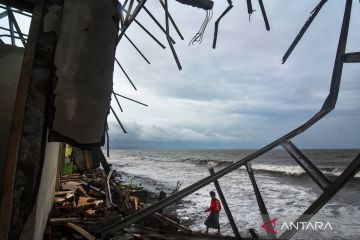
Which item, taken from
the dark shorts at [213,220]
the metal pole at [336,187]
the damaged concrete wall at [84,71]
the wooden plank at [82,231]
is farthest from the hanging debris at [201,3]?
the dark shorts at [213,220]

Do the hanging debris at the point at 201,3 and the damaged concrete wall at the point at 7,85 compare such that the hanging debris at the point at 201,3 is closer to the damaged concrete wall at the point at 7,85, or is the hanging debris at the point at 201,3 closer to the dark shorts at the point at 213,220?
the damaged concrete wall at the point at 7,85

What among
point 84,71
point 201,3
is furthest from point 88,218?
point 201,3

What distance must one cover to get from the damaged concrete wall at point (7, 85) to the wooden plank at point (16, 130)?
2.55ft

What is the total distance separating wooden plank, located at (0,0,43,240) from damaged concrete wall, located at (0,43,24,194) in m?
0.78

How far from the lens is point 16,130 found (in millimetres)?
2367

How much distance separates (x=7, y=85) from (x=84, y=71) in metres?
1.53

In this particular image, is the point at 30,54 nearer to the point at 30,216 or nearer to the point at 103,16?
the point at 103,16

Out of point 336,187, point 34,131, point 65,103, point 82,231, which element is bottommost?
point 82,231

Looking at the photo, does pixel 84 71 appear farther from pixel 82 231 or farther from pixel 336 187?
pixel 82 231

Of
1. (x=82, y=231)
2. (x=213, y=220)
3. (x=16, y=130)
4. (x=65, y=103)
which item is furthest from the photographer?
(x=213, y=220)

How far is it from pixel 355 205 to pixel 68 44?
19655 mm

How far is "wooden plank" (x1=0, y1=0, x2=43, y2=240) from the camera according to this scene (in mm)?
2232

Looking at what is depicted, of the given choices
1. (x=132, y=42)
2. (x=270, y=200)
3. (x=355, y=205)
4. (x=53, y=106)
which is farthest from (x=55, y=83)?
(x=355, y=205)

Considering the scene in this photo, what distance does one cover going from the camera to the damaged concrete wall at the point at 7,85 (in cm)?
311
